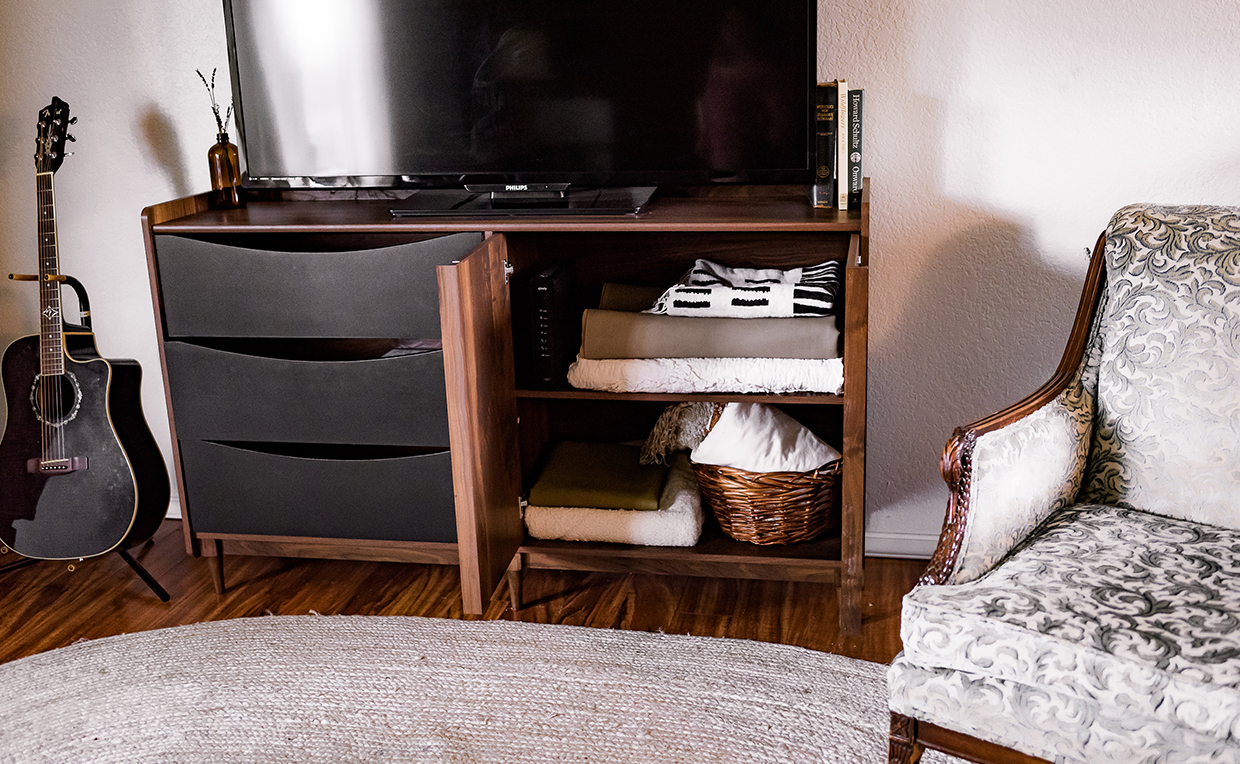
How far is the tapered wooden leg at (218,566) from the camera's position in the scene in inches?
77.9

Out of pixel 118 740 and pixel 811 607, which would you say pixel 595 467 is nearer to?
pixel 811 607

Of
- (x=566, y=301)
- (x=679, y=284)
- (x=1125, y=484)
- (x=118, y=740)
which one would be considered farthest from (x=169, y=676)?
(x=1125, y=484)

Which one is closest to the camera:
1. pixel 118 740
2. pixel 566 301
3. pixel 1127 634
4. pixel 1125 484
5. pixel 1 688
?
pixel 1127 634

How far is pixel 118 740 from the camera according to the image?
159 cm

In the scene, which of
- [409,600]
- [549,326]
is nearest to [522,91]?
[549,326]

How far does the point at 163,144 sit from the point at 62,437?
0.66 meters

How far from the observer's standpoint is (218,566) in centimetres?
201

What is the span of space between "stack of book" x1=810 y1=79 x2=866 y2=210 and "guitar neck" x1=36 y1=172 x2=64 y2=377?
147 cm

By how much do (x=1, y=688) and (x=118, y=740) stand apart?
1.04 feet

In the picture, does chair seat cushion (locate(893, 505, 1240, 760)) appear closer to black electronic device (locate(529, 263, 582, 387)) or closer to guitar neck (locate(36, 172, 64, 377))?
black electronic device (locate(529, 263, 582, 387))

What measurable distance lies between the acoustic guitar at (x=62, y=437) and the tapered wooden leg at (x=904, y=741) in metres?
1.49

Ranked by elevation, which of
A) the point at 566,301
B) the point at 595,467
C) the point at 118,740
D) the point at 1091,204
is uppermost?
the point at 1091,204

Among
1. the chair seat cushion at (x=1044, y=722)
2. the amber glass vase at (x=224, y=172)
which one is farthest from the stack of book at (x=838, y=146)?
the amber glass vase at (x=224, y=172)

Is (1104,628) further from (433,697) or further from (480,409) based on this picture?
(433,697)
